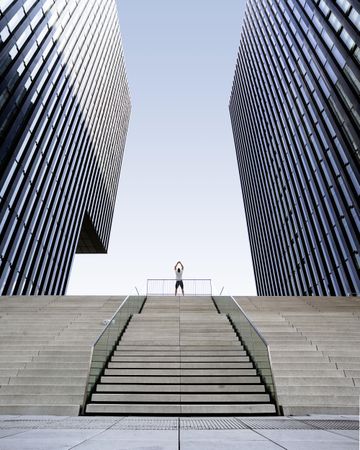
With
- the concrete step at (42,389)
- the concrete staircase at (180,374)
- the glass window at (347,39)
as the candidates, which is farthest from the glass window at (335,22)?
the concrete step at (42,389)

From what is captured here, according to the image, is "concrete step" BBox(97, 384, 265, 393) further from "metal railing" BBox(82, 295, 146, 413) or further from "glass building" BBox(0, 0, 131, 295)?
"glass building" BBox(0, 0, 131, 295)

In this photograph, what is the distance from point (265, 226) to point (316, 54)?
79.1 ft

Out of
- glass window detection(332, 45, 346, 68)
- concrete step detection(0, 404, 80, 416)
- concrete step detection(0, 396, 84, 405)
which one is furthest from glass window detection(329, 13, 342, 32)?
concrete step detection(0, 404, 80, 416)

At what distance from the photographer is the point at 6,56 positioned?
20641 mm

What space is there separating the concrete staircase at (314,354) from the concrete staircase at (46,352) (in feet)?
15.0

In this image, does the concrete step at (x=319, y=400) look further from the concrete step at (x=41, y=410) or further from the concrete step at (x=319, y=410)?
the concrete step at (x=41, y=410)

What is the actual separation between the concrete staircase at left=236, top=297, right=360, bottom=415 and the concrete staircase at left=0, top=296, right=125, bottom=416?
15.0ft

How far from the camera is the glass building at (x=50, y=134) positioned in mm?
21828

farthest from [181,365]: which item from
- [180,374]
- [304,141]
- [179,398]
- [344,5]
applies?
[304,141]

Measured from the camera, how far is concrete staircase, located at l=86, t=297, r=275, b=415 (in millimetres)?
6359

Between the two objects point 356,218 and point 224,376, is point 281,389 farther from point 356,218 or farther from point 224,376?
point 356,218

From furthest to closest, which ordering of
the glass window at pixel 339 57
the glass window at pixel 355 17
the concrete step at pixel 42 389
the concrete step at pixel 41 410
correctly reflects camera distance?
the glass window at pixel 339 57, the glass window at pixel 355 17, the concrete step at pixel 42 389, the concrete step at pixel 41 410

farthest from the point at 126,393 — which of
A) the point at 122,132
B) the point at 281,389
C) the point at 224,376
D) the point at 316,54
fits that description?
the point at 122,132

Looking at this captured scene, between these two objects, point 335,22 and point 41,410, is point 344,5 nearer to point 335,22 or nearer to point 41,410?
point 335,22
